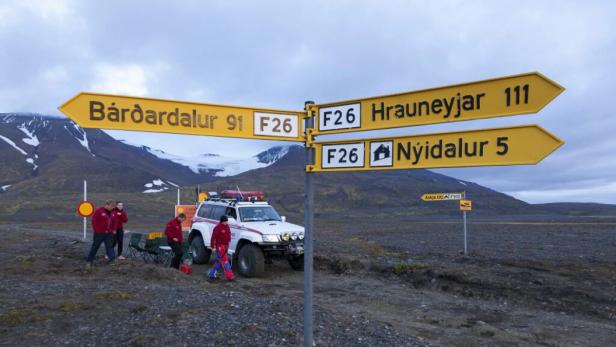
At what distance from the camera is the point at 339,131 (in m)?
4.34

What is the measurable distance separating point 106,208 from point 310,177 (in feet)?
34.9

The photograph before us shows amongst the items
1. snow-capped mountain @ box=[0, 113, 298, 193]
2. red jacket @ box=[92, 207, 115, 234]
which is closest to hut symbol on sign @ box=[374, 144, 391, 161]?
red jacket @ box=[92, 207, 115, 234]

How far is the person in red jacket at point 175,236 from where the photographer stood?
13.1 meters

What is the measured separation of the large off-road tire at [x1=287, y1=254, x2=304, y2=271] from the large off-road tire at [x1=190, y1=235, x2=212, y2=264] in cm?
291

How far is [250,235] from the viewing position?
1309 cm

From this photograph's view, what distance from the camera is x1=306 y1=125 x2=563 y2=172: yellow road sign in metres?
3.45

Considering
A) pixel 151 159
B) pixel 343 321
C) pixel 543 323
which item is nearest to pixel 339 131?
pixel 343 321

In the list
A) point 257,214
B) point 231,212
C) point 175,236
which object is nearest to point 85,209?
point 175,236

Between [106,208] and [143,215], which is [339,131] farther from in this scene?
[143,215]

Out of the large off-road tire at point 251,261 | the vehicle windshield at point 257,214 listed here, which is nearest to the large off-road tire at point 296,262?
the large off-road tire at point 251,261

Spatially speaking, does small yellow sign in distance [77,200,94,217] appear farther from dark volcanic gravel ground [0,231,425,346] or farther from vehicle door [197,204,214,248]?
dark volcanic gravel ground [0,231,425,346]

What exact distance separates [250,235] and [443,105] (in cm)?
978

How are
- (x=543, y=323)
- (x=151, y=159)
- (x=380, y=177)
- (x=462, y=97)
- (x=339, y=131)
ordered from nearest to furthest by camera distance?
1. (x=462, y=97)
2. (x=339, y=131)
3. (x=543, y=323)
4. (x=380, y=177)
5. (x=151, y=159)

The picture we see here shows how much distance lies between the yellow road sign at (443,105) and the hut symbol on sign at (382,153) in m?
0.16
